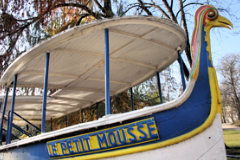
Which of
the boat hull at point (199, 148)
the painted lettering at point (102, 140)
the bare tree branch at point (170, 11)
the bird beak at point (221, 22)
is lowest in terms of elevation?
the boat hull at point (199, 148)

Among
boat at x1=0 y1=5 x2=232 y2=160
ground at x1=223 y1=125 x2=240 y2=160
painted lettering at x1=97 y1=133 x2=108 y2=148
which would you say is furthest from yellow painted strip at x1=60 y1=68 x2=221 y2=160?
ground at x1=223 y1=125 x2=240 y2=160

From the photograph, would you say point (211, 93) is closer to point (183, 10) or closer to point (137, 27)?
point (137, 27)

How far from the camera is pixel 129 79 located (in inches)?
232

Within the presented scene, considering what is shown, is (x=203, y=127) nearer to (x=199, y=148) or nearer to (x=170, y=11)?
(x=199, y=148)

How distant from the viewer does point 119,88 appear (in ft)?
21.4

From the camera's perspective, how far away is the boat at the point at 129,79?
2.29 m

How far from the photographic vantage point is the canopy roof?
3393mm

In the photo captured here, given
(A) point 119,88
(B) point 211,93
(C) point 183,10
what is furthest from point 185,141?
(C) point 183,10

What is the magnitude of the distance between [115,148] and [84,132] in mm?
505

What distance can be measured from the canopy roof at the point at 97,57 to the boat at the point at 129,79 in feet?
0.05

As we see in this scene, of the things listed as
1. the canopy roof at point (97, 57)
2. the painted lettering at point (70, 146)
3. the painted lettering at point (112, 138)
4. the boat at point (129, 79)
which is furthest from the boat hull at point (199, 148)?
the canopy roof at point (97, 57)

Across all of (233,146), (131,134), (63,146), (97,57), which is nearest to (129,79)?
(97,57)

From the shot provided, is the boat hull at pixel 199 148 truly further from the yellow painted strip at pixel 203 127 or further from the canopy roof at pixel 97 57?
the canopy roof at pixel 97 57

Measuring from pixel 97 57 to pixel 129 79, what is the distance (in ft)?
5.67
